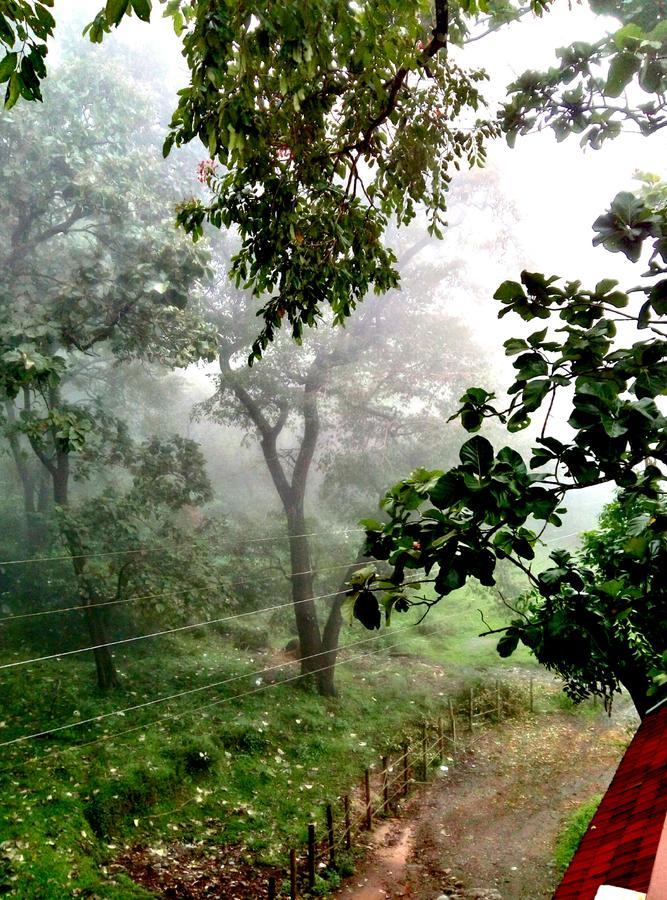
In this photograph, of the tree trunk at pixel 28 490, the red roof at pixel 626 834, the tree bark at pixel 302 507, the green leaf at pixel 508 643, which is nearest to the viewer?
the red roof at pixel 626 834

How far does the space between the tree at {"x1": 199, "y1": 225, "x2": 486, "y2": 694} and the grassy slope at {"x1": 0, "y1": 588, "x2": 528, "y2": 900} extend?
122 centimetres

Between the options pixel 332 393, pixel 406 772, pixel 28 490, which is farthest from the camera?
pixel 332 393

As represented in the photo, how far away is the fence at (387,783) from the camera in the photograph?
17.8ft

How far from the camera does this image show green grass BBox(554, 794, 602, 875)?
19.4 ft

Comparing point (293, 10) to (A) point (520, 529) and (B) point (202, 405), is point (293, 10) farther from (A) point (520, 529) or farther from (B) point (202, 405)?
(B) point (202, 405)

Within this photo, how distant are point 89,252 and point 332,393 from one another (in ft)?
12.4

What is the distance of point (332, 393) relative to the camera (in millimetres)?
9492

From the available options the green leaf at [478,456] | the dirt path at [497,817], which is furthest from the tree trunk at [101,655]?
the green leaf at [478,456]

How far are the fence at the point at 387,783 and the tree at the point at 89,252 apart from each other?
3045 mm

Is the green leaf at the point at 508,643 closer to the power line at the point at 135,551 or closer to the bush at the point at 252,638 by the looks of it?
the power line at the point at 135,551

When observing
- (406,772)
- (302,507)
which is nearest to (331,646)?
(302,507)

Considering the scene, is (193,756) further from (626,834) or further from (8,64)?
(8,64)

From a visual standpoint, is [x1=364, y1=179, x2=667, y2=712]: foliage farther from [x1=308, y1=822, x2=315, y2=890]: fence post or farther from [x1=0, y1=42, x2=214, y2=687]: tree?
[x1=0, y1=42, x2=214, y2=687]: tree

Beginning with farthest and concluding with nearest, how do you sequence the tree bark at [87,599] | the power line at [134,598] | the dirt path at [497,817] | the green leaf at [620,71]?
the tree bark at [87,599] < the power line at [134,598] < the dirt path at [497,817] < the green leaf at [620,71]
